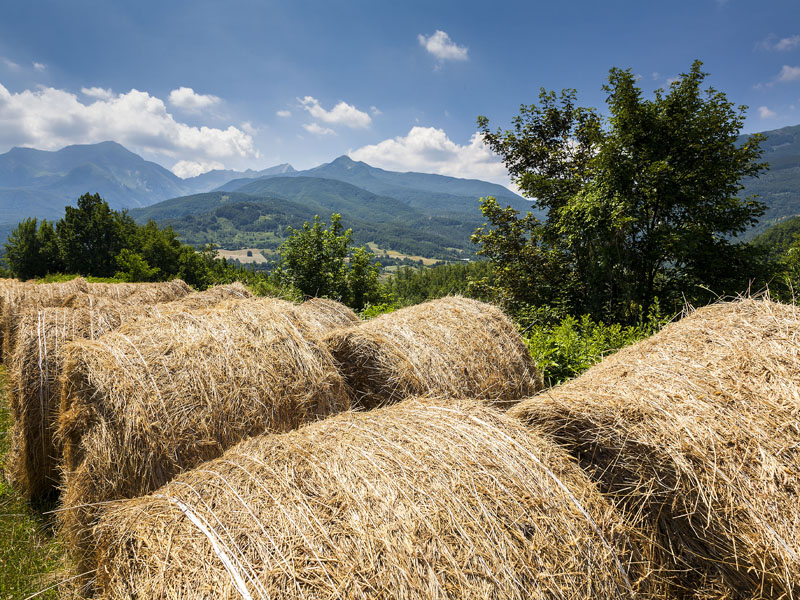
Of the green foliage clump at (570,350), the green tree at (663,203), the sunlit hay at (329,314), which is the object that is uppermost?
the green tree at (663,203)

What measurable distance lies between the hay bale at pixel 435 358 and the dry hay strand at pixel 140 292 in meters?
9.63

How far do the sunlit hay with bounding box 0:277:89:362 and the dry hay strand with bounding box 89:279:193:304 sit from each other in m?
0.55

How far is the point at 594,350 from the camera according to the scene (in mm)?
8211

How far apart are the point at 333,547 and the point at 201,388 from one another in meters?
2.47

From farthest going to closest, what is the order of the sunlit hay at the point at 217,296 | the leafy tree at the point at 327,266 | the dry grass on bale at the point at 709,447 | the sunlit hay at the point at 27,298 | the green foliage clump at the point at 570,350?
the leafy tree at the point at 327,266 → the sunlit hay at the point at 217,296 → the sunlit hay at the point at 27,298 → the green foliage clump at the point at 570,350 → the dry grass on bale at the point at 709,447

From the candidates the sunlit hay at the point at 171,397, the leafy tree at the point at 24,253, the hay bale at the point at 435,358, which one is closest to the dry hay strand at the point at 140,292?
the sunlit hay at the point at 171,397

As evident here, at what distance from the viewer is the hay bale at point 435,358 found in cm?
484

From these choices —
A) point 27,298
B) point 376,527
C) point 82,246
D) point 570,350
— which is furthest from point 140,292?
point 82,246

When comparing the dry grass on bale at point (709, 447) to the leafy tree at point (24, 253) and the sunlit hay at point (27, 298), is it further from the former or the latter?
the leafy tree at point (24, 253)

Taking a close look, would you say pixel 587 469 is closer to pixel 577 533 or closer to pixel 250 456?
pixel 577 533

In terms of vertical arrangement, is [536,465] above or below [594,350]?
above

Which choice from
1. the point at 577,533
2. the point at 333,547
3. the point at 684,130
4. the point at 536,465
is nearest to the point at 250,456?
the point at 333,547

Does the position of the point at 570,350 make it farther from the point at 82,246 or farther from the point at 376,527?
the point at 82,246

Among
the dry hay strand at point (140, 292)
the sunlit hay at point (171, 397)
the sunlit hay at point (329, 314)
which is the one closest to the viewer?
the sunlit hay at point (171, 397)
